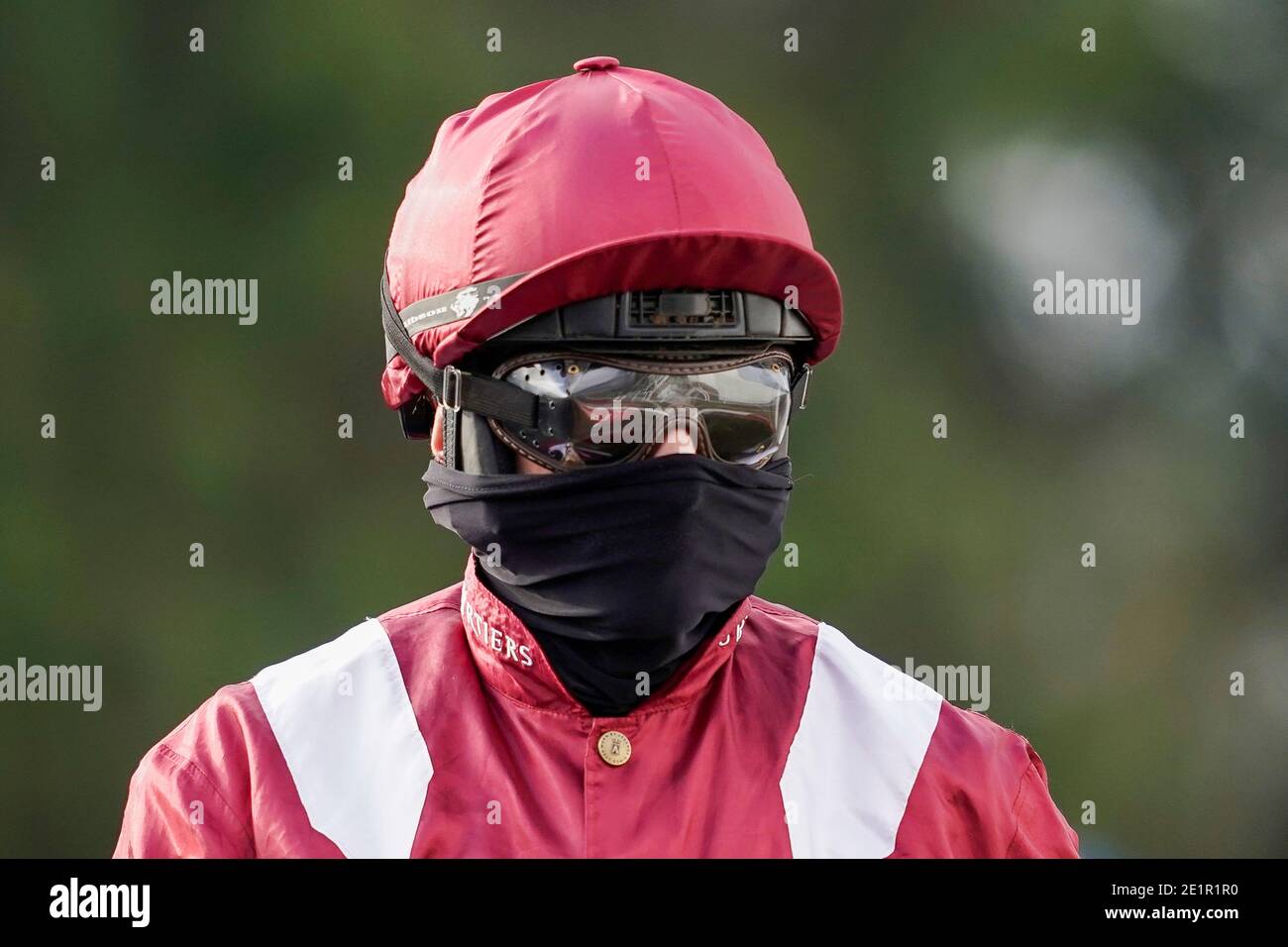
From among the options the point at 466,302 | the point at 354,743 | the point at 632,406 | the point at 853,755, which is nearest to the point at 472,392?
the point at 466,302

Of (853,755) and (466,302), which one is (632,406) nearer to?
(466,302)

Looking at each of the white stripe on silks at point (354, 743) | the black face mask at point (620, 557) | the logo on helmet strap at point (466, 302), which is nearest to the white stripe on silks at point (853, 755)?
the black face mask at point (620, 557)

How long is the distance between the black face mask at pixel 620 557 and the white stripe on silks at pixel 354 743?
0.78ft

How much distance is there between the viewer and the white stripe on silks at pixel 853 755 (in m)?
2.29

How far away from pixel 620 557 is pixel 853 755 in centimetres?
47

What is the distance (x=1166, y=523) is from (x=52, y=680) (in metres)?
4.00

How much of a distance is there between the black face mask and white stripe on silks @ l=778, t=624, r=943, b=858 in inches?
8.8

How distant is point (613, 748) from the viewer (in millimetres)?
2283

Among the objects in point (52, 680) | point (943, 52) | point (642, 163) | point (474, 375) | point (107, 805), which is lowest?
point (107, 805)

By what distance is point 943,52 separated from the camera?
19.3 feet

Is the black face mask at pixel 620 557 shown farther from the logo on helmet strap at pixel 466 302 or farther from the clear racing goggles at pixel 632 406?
the logo on helmet strap at pixel 466 302

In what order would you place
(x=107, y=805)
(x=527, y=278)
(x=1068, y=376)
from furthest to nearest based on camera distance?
(x=1068, y=376) < (x=107, y=805) < (x=527, y=278)
